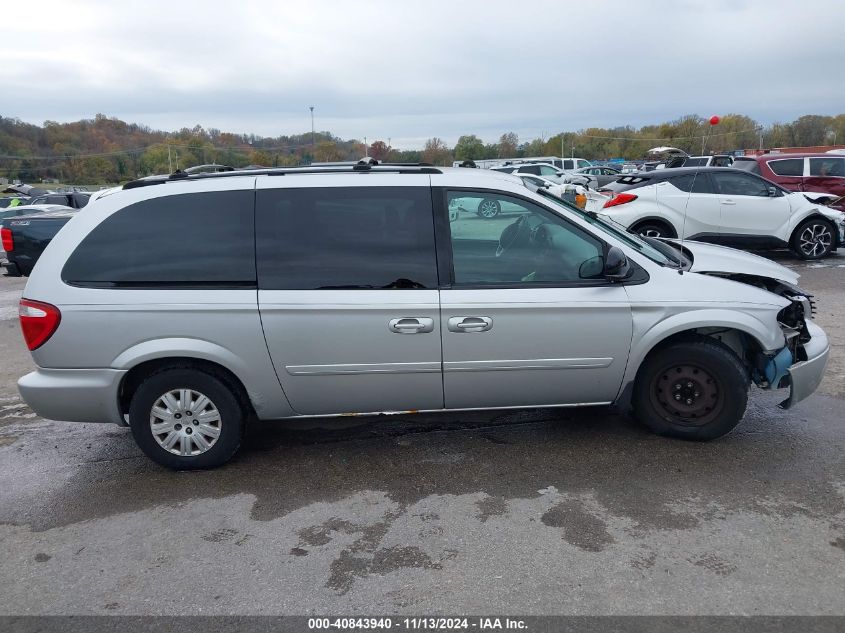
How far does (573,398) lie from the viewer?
176 inches

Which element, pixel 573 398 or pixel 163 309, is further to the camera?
pixel 573 398

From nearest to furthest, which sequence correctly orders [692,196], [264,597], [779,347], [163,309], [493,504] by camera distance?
[264,597] → [493,504] → [163,309] → [779,347] → [692,196]

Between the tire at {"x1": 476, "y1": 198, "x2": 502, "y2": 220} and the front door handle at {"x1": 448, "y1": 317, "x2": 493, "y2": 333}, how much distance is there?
2.27 feet

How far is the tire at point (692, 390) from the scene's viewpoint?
4414mm

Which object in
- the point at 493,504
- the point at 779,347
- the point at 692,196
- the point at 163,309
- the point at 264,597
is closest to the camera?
the point at 264,597

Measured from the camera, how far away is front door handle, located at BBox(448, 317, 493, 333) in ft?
13.8

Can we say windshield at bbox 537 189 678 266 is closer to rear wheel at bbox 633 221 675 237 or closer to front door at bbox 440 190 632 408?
front door at bbox 440 190 632 408

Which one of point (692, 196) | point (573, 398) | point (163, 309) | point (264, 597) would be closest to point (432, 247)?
point (573, 398)

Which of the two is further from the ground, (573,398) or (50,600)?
(573,398)

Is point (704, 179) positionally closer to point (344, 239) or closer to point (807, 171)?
point (807, 171)

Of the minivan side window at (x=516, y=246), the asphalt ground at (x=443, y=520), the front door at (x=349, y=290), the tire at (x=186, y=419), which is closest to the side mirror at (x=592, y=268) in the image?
the minivan side window at (x=516, y=246)

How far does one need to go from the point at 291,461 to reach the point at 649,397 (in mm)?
2428

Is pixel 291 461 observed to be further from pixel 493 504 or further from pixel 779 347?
pixel 779 347

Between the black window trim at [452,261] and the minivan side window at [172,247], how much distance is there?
3.84 ft
